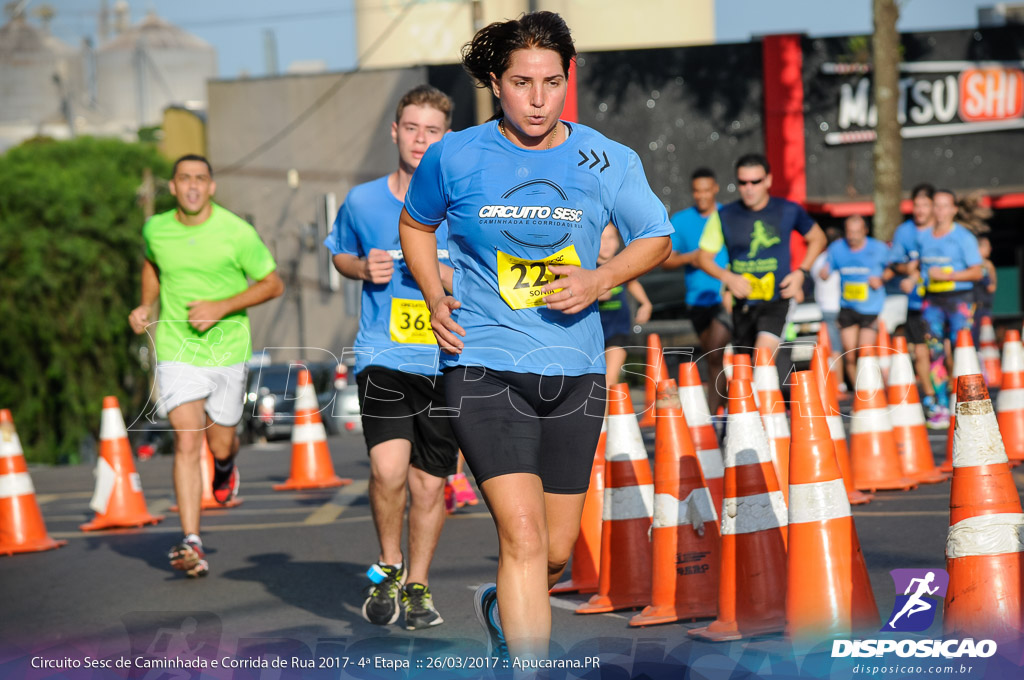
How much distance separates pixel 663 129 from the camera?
27047mm

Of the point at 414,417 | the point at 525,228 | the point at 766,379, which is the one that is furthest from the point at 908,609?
the point at 766,379

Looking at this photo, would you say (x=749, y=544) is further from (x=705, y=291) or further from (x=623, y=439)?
(x=705, y=291)

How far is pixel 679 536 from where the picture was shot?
5.66 metres

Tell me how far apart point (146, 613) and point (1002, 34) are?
24.2m

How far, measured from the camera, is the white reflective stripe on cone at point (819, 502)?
493 centimetres

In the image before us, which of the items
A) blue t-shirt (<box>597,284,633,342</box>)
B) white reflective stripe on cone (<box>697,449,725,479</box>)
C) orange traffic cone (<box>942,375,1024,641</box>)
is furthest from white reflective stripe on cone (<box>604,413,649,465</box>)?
blue t-shirt (<box>597,284,633,342</box>)

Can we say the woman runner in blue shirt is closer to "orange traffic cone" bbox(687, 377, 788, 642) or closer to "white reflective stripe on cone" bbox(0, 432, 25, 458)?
"orange traffic cone" bbox(687, 377, 788, 642)

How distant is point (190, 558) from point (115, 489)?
110 inches

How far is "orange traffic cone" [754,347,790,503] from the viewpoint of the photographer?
6.88 m

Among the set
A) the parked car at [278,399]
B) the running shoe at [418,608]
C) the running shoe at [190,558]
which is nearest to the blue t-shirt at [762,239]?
the running shoe at [190,558]

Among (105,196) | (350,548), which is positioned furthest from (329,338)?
(350,548)

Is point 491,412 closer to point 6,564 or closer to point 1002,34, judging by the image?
point 6,564

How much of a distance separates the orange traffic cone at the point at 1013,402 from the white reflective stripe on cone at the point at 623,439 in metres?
4.47

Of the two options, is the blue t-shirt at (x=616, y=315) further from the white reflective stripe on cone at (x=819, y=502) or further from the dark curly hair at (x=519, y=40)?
the dark curly hair at (x=519, y=40)
